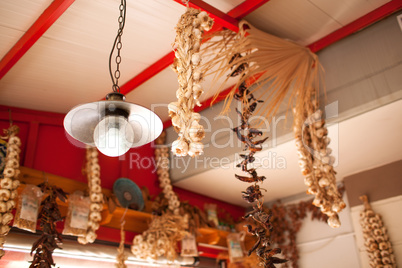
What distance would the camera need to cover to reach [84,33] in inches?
103

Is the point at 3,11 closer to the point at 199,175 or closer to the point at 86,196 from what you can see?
the point at 86,196

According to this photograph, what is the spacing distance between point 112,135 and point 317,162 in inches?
66.5

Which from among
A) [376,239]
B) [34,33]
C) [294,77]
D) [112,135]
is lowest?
[376,239]

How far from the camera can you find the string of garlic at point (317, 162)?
2.57 m

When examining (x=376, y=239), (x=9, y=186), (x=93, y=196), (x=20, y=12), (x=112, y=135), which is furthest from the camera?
(x=376, y=239)

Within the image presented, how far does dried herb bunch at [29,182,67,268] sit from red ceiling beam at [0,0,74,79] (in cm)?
93

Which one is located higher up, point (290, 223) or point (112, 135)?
point (290, 223)

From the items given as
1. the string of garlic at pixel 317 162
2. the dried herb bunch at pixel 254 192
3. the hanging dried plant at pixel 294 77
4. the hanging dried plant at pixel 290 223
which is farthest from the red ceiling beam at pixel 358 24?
the hanging dried plant at pixel 290 223

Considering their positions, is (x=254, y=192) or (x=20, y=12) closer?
(x=254, y=192)

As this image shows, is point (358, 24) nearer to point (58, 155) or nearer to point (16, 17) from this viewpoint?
point (16, 17)

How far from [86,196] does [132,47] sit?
1.35 metres

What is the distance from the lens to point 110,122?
1.56 metres

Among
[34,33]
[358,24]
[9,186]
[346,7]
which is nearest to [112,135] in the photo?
[34,33]

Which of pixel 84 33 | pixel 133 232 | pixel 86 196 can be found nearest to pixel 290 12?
pixel 84 33
